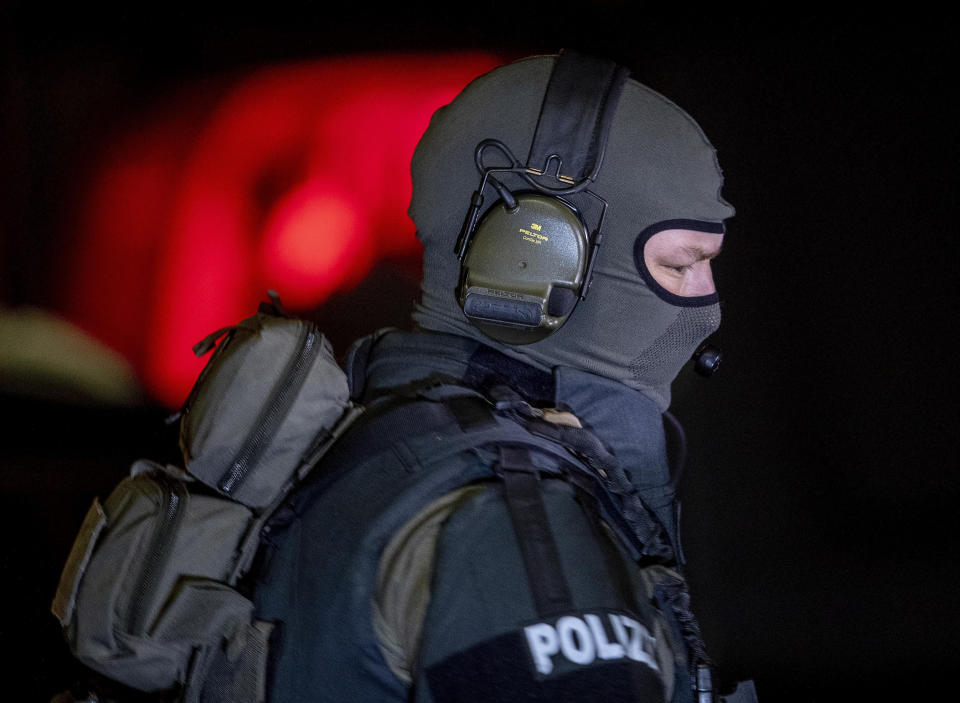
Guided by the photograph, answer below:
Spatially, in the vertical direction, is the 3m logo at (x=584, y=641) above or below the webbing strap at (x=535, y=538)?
below

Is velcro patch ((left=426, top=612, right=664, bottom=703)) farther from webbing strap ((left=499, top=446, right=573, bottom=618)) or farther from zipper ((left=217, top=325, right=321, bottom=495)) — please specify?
zipper ((left=217, top=325, right=321, bottom=495))

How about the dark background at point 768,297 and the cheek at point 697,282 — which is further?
the dark background at point 768,297

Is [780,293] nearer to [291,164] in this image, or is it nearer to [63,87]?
[291,164]

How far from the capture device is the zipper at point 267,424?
0.76m


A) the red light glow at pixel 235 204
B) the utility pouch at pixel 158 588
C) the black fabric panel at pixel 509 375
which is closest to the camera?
the utility pouch at pixel 158 588

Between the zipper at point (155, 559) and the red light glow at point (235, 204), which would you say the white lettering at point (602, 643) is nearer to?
the zipper at point (155, 559)

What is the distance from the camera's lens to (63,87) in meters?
1.81

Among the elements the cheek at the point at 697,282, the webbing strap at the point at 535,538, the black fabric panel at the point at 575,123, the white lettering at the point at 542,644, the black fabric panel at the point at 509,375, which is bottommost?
the white lettering at the point at 542,644

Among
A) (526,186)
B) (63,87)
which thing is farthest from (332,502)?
(63,87)

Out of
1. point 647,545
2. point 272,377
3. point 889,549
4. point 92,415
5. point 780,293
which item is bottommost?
point 92,415

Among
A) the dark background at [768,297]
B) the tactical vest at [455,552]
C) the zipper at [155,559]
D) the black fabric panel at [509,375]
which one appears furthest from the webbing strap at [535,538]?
the dark background at [768,297]

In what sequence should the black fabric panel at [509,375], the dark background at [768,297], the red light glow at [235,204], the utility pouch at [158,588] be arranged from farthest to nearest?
the red light glow at [235,204] < the dark background at [768,297] < the black fabric panel at [509,375] < the utility pouch at [158,588]

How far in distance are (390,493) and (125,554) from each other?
0.32 metres

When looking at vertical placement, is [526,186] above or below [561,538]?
above
